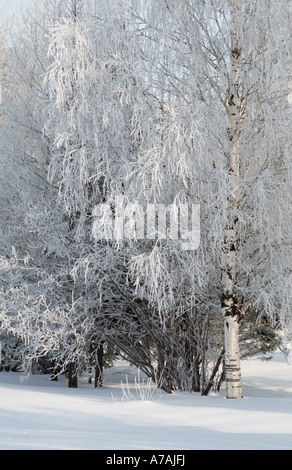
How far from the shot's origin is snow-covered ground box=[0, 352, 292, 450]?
521cm

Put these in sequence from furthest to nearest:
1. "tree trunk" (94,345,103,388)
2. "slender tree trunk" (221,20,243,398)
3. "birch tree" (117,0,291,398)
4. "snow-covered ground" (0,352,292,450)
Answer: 1. "tree trunk" (94,345,103,388)
2. "slender tree trunk" (221,20,243,398)
3. "birch tree" (117,0,291,398)
4. "snow-covered ground" (0,352,292,450)

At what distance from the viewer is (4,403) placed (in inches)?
307

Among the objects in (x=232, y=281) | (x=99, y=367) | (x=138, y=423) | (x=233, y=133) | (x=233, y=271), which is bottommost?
(x=138, y=423)

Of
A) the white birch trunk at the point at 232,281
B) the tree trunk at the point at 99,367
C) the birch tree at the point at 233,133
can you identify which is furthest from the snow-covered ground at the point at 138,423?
the tree trunk at the point at 99,367

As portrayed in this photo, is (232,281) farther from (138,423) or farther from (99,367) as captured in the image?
(99,367)

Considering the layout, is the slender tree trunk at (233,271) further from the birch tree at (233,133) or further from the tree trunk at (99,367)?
the tree trunk at (99,367)

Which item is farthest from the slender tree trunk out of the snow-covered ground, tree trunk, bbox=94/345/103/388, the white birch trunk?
tree trunk, bbox=94/345/103/388

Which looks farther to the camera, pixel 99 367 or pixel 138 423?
pixel 99 367

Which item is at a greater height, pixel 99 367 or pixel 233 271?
pixel 233 271

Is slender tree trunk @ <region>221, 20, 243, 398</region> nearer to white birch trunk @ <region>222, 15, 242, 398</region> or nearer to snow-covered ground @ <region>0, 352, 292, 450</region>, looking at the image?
white birch trunk @ <region>222, 15, 242, 398</region>

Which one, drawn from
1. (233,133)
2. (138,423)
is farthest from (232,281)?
(138,423)

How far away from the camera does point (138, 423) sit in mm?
6508
